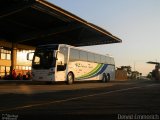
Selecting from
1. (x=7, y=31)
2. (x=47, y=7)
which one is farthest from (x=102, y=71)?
(x=7, y=31)

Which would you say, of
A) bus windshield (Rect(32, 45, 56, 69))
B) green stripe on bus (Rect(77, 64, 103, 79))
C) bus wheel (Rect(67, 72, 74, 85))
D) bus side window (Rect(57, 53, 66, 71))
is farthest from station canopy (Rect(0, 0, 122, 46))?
bus wheel (Rect(67, 72, 74, 85))

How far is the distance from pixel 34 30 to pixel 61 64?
1715cm

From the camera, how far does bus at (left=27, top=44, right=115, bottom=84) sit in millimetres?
25156

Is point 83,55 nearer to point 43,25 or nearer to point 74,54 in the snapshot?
point 74,54

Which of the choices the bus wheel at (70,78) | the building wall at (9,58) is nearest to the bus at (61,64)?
the bus wheel at (70,78)

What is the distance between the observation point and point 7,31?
140 ft

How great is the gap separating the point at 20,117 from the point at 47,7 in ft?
76.3

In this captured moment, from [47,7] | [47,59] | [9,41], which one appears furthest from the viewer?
[9,41]

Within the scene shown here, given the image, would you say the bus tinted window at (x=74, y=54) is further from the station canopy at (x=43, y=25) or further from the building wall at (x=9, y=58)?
the building wall at (x=9, y=58)

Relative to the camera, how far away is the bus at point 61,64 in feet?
82.5

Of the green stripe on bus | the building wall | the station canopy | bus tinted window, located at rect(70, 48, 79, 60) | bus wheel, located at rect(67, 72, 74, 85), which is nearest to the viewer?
bus wheel, located at rect(67, 72, 74, 85)

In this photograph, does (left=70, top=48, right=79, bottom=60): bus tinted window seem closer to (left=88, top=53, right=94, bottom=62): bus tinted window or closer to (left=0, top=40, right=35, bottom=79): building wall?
(left=88, top=53, right=94, bottom=62): bus tinted window

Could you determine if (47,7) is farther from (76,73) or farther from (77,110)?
(77,110)

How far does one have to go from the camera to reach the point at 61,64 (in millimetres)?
25828
